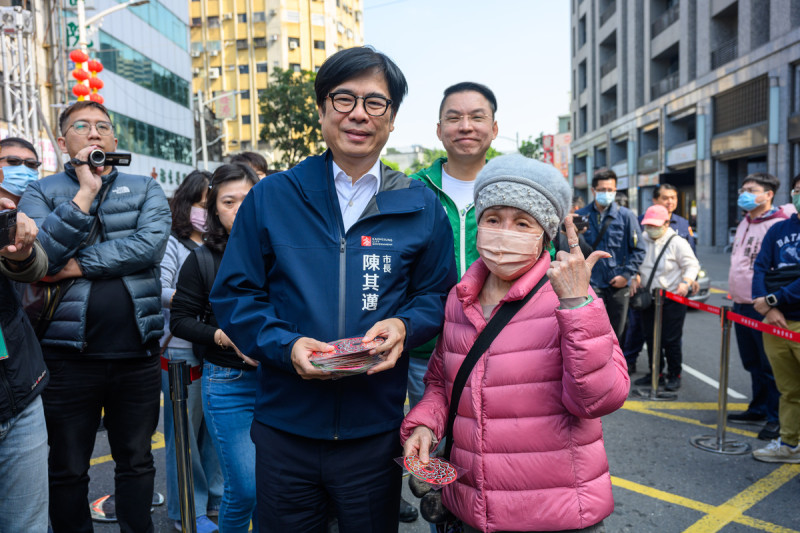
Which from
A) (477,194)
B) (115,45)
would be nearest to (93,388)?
(477,194)

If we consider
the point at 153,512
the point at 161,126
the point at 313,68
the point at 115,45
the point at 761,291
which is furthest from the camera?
the point at 313,68

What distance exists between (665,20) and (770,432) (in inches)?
1097

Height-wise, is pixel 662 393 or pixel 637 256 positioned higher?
pixel 637 256

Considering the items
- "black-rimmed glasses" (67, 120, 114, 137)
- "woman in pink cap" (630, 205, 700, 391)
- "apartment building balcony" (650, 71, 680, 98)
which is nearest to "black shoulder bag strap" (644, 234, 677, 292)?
"woman in pink cap" (630, 205, 700, 391)

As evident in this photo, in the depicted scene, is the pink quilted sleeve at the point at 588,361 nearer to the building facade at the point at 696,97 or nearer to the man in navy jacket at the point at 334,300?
the man in navy jacket at the point at 334,300

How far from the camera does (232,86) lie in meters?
59.8

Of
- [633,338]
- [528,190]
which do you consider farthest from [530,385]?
[633,338]

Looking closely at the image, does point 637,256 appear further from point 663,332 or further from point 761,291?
point 761,291

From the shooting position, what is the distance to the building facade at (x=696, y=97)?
62.3 ft

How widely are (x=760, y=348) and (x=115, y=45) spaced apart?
1000 inches

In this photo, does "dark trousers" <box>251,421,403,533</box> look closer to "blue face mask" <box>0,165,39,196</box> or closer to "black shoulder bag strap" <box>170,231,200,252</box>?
"black shoulder bag strap" <box>170,231,200,252</box>

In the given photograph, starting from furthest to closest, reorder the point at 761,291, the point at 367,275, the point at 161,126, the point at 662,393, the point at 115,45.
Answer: the point at 161,126
the point at 115,45
the point at 662,393
the point at 761,291
the point at 367,275

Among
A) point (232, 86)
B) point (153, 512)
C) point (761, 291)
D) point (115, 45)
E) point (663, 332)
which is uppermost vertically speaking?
point (232, 86)

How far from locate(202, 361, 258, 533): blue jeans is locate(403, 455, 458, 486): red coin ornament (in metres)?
1.20
